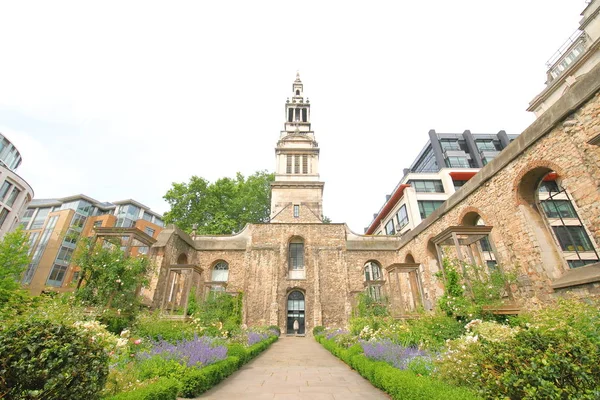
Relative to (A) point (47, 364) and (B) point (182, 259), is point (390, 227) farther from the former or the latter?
(A) point (47, 364)

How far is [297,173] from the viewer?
2769cm

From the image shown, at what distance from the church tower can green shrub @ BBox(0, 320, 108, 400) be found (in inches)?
845

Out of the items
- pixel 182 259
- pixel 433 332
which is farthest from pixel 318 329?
pixel 433 332

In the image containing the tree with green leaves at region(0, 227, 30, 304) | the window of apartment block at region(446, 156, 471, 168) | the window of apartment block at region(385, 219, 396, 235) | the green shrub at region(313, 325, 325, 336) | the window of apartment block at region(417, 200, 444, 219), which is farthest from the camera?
the window of apartment block at region(446, 156, 471, 168)

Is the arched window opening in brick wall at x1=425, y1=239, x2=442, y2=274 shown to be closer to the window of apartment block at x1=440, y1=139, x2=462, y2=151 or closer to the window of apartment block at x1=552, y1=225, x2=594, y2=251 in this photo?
the window of apartment block at x1=552, y1=225, x2=594, y2=251

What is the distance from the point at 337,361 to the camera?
8.79 meters

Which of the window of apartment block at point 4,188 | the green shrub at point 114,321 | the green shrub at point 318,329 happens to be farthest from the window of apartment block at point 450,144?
the window of apartment block at point 4,188

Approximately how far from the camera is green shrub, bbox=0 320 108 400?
2338 millimetres

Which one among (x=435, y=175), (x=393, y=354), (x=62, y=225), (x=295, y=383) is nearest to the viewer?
(x=295, y=383)

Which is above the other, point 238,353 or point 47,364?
point 47,364

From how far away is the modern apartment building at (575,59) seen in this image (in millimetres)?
17656

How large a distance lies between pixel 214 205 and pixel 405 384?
28194mm

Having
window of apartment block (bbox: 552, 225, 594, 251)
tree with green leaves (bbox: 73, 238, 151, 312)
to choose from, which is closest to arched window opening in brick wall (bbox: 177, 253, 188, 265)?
tree with green leaves (bbox: 73, 238, 151, 312)

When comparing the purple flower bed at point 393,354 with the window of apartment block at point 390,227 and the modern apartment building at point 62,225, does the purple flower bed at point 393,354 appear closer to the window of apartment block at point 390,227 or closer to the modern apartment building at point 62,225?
the window of apartment block at point 390,227
